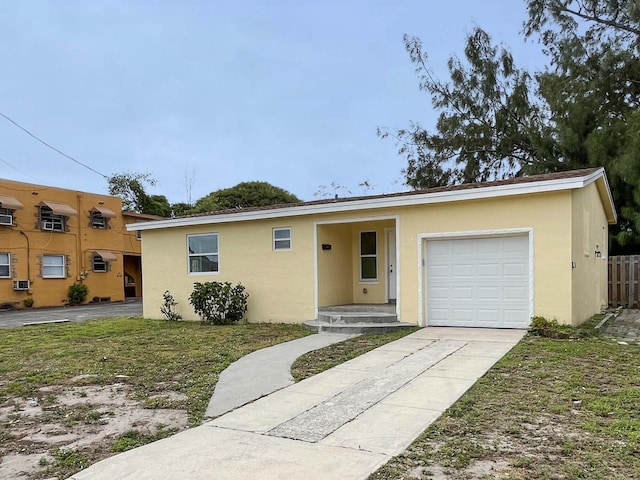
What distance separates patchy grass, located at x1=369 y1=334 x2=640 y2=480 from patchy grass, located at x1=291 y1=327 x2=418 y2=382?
2.18 meters

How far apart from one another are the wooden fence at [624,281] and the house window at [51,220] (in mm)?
23999

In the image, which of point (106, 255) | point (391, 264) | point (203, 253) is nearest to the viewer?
point (391, 264)

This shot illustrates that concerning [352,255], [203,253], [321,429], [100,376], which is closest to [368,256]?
[352,255]

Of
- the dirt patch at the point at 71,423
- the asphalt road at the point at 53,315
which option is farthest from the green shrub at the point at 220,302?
the dirt patch at the point at 71,423

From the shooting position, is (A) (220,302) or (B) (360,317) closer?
(B) (360,317)

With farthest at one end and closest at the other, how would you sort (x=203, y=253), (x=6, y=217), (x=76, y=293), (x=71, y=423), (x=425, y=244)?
(x=76, y=293)
(x=6, y=217)
(x=203, y=253)
(x=425, y=244)
(x=71, y=423)

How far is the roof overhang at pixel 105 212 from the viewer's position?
25500 millimetres

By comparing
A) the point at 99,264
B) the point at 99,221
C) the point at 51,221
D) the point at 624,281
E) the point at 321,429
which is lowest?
the point at 321,429

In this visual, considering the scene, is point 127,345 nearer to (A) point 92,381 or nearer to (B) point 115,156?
(A) point 92,381

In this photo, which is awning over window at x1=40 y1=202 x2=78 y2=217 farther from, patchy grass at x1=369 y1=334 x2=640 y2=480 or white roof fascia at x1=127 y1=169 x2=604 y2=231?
patchy grass at x1=369 y1=334 x2=640 y2=480

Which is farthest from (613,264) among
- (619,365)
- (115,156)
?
(115,156)

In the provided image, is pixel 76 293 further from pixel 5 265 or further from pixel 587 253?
pixel 587 253

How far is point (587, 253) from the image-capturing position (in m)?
10.6

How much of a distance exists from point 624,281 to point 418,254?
30.5 feet
